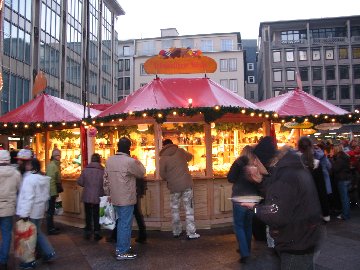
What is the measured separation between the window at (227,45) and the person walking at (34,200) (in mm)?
50973

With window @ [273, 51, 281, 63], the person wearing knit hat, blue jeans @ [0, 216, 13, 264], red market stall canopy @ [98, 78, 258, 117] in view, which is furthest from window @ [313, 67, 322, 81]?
blue jeans @ [0, 216, 13, 264]

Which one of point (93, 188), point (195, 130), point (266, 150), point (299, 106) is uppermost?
point (299, 106)

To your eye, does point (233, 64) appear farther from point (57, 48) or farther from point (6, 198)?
point (6, 198)

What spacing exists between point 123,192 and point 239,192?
1935 millimetres

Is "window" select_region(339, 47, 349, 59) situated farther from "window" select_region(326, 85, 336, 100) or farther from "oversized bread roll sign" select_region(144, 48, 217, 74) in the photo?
"oversized bread roll sign" select_region(144, 48, 217, 74)

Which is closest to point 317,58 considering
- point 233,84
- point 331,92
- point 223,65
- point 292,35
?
point 292,35

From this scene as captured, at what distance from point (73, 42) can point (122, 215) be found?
3569 cm

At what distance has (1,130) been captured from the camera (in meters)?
12.4

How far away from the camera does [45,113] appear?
38.8 ft

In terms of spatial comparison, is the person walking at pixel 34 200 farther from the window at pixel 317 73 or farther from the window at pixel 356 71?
the window at pixel 356 71

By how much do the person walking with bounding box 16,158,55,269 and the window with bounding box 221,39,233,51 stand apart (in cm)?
5097

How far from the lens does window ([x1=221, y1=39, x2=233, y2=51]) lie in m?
55.4

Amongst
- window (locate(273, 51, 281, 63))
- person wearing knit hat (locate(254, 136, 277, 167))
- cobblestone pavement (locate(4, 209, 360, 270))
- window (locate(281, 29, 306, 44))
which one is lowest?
cobblestone pavement (locate(4, 209, 360, 270))

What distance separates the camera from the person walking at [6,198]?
6098mm
